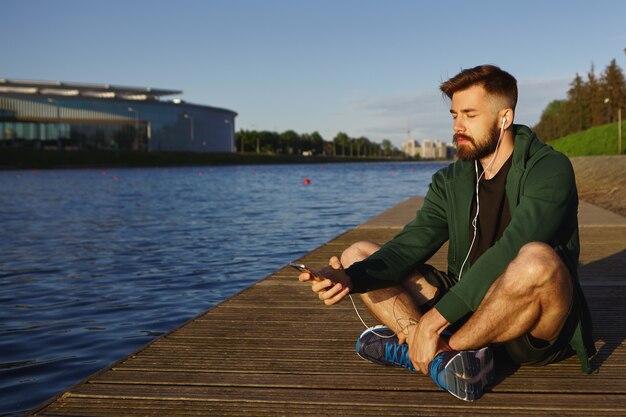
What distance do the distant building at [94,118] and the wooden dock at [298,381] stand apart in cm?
10204

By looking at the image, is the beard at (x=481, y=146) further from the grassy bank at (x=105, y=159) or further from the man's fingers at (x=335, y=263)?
the grassy bank at (x=105, y=159)

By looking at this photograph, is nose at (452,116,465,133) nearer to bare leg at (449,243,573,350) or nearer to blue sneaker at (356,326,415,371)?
bare leg at (449,243,573,350)

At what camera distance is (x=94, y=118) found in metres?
109

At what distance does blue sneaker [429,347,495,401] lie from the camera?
3.00m

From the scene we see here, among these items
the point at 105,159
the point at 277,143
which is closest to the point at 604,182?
the point at 105,159

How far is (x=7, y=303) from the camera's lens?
785 cm

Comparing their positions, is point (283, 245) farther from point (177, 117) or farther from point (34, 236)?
point (177, 117)

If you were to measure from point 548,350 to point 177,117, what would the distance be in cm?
12072

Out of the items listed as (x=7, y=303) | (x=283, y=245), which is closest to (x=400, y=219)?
(x=283, y=245)

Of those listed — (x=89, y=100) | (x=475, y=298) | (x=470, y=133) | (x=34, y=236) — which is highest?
(x=89, y=100)

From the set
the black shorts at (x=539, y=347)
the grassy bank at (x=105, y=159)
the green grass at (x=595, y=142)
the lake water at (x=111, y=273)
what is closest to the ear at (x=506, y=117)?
the black shorts at (x=539, y=347)

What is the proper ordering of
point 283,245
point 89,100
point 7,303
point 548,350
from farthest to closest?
point 89,100, point 283,245, point 7,303, point 548,350

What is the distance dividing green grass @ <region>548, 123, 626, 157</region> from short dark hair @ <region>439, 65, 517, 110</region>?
37.8 metres

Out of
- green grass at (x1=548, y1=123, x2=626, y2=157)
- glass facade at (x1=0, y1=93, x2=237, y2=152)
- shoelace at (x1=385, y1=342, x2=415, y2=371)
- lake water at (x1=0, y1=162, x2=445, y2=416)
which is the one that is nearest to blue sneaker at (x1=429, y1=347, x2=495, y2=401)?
shoelace at (x1=385, y1=342, x2=415, y2=371)
